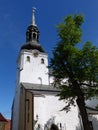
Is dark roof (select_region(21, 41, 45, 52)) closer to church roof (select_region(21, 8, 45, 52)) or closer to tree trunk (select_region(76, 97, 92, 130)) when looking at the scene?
church roof (select_region(21, 8, 45, 52))

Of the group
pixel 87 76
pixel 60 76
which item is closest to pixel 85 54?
pixel 87 76

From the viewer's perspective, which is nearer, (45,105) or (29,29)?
(45,105)

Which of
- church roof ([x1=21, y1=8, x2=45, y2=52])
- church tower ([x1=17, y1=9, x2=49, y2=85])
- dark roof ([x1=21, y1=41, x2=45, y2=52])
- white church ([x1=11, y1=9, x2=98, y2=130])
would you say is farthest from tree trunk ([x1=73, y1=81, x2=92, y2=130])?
church roof ([x1=21, y1=8, x2=45, y2=52])

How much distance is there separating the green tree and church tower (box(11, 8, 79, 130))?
3.41 m

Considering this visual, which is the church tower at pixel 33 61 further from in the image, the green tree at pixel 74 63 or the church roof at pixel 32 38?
the green tree at pixel 74 63

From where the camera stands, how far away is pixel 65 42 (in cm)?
1529

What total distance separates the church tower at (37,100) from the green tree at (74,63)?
3.41m

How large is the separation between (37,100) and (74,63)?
1019 cm

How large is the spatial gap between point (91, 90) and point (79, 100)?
5.26ft

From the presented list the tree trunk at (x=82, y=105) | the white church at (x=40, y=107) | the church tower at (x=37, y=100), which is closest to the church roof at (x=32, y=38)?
the church tower at (x=37, y=100)

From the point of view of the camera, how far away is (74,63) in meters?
14.8

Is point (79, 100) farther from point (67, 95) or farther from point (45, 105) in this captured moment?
point (45, 105)

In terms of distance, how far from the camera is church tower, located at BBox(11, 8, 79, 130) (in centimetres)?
2233

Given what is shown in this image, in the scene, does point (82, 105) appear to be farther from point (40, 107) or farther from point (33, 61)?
point (33, 61)
